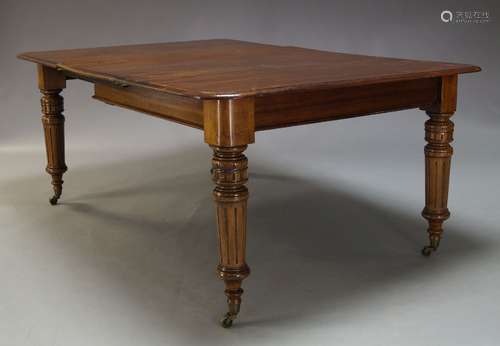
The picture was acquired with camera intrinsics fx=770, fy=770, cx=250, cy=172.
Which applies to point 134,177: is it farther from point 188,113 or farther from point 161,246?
point 188,113

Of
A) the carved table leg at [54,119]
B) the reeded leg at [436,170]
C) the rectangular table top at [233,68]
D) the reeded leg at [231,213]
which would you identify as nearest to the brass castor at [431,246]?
the reeded leg at [436,170]

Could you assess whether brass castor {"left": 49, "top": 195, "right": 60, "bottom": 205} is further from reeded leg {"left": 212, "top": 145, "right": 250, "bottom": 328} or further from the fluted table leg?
the fluted table leg

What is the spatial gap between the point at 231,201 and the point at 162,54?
4.18 feet

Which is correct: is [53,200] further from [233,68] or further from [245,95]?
[245,95]

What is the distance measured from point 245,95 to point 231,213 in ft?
1.27

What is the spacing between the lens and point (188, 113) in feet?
8.10

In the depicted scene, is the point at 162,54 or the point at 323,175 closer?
the point at 162,54

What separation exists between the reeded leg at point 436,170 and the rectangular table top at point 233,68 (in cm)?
23

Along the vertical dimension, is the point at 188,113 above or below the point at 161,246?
above

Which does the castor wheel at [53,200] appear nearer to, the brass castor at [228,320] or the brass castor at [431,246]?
the brass castor at [228,320]

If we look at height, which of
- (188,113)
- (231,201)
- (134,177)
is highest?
(188,113)

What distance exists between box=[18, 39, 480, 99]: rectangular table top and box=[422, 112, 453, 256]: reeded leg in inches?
8.9

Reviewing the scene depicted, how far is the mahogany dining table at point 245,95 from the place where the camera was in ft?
7.57

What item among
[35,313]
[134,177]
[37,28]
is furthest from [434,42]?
[35,313]
